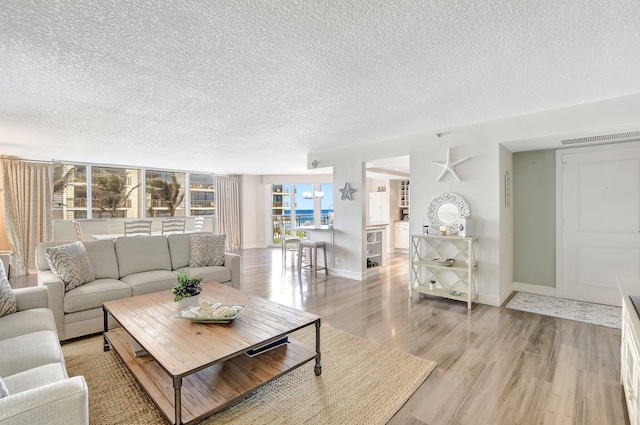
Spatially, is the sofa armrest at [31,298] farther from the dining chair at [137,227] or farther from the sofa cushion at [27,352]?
the dining chair at [137,227]

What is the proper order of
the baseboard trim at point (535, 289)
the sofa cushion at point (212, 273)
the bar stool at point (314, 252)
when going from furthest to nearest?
the bar stool at point (314, 252) < the baseboard trim at point (535, 289) < the sofa cushion at point (212, 273)

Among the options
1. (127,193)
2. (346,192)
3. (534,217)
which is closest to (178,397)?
(346,192)

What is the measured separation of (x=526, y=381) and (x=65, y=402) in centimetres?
267

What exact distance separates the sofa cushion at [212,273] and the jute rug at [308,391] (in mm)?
1255

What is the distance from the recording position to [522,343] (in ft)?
9.13

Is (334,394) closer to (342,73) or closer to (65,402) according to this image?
(65,402)

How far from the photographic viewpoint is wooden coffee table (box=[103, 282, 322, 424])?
1.67 metres

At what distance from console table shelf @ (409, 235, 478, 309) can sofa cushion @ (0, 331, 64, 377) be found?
3.74m

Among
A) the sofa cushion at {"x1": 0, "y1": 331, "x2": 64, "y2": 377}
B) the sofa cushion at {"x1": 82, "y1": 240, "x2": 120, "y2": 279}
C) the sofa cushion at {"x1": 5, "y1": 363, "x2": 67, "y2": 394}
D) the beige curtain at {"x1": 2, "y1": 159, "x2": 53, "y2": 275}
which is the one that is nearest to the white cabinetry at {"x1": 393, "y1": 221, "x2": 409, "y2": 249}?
the sofa cushion at {"x1": 82, "y1": 240, "x2": 120, "y2": 279}

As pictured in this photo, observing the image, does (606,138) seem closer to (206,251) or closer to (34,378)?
(206,251)

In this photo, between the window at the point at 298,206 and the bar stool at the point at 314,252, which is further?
the window at the point at 298,206

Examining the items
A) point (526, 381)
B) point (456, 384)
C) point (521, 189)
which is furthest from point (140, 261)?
point (521, 189)

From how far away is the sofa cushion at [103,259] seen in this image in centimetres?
333

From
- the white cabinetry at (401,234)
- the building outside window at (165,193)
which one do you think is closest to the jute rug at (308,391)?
the white cabinetry at (401,234)
